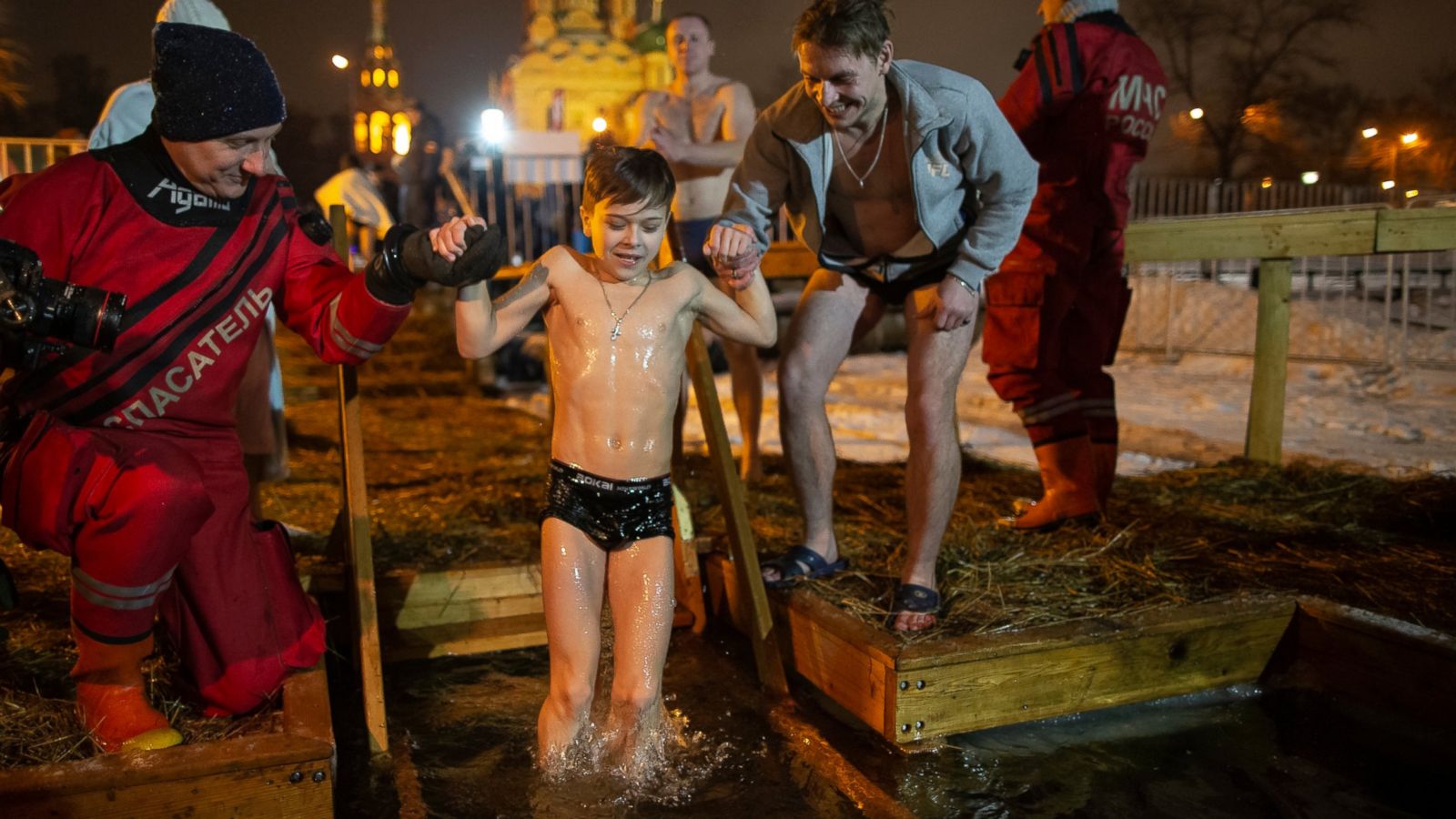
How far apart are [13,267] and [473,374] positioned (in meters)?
9.56

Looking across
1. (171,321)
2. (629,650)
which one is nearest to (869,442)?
(629,650)

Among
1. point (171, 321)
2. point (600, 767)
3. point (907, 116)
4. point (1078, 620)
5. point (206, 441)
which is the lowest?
point (600, 767)

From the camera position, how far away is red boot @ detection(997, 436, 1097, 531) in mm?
4629

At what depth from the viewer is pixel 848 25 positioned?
129 inches

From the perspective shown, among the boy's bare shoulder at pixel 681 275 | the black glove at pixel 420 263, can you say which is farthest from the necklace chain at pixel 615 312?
the black glove at pixel 420 263

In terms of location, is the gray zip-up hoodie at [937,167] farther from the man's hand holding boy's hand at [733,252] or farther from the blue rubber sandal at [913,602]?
the blue rubber sandal at [913,602]

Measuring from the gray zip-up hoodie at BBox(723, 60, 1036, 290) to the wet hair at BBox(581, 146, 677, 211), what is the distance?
47 centimetres

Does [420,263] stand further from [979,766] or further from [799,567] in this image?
[979,766]

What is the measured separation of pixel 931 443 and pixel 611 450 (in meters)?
1.17

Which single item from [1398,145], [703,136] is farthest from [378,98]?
[703,136]

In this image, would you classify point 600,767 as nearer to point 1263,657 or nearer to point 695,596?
point 695,596

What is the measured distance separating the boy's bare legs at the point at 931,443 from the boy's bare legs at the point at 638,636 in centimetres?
94

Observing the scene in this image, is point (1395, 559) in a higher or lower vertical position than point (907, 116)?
lower

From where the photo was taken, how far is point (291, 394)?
35.0 ft
